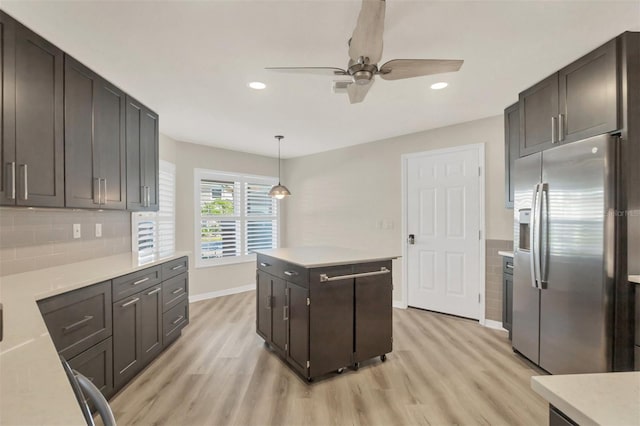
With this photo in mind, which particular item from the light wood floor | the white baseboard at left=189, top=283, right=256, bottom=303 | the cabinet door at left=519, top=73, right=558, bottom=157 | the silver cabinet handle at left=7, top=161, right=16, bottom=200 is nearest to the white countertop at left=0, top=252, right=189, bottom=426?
the silver cabinet handle at left=7, top=161, right=16, bottom=200

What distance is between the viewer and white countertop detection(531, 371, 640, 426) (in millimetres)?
564

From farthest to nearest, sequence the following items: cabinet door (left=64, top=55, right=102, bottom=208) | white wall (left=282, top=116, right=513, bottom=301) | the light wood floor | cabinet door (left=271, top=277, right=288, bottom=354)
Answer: white wall (left=282, top=116, right=513, bottom=301) → cabinet door (left=271, top=277, right=288, bottom=354) → cabinet door (left=64, top=55, right=102, bottom=208) → the light wood floor

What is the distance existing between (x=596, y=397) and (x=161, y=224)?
14.3 ft

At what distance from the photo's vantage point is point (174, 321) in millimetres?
3090

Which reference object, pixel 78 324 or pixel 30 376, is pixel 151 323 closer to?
pixel 78 324

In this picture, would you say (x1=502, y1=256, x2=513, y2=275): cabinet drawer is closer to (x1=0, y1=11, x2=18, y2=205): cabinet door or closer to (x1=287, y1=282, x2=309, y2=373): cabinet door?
(x1=287, y1=282, x2=309, y2=373): cabinet door

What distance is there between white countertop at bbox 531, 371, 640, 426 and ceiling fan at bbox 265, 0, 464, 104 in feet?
4.86

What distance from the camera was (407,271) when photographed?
433 centimetres

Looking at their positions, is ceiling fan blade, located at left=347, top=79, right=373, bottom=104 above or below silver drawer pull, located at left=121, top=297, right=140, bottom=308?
above

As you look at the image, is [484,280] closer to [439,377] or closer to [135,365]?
[439,377]

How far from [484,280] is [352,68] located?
310 cm

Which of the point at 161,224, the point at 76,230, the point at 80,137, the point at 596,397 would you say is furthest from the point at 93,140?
the point at 596,397

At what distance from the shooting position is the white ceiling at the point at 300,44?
170 cm

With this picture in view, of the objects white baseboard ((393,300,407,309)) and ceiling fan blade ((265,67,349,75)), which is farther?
white baseboard ((393,300,407,309))
